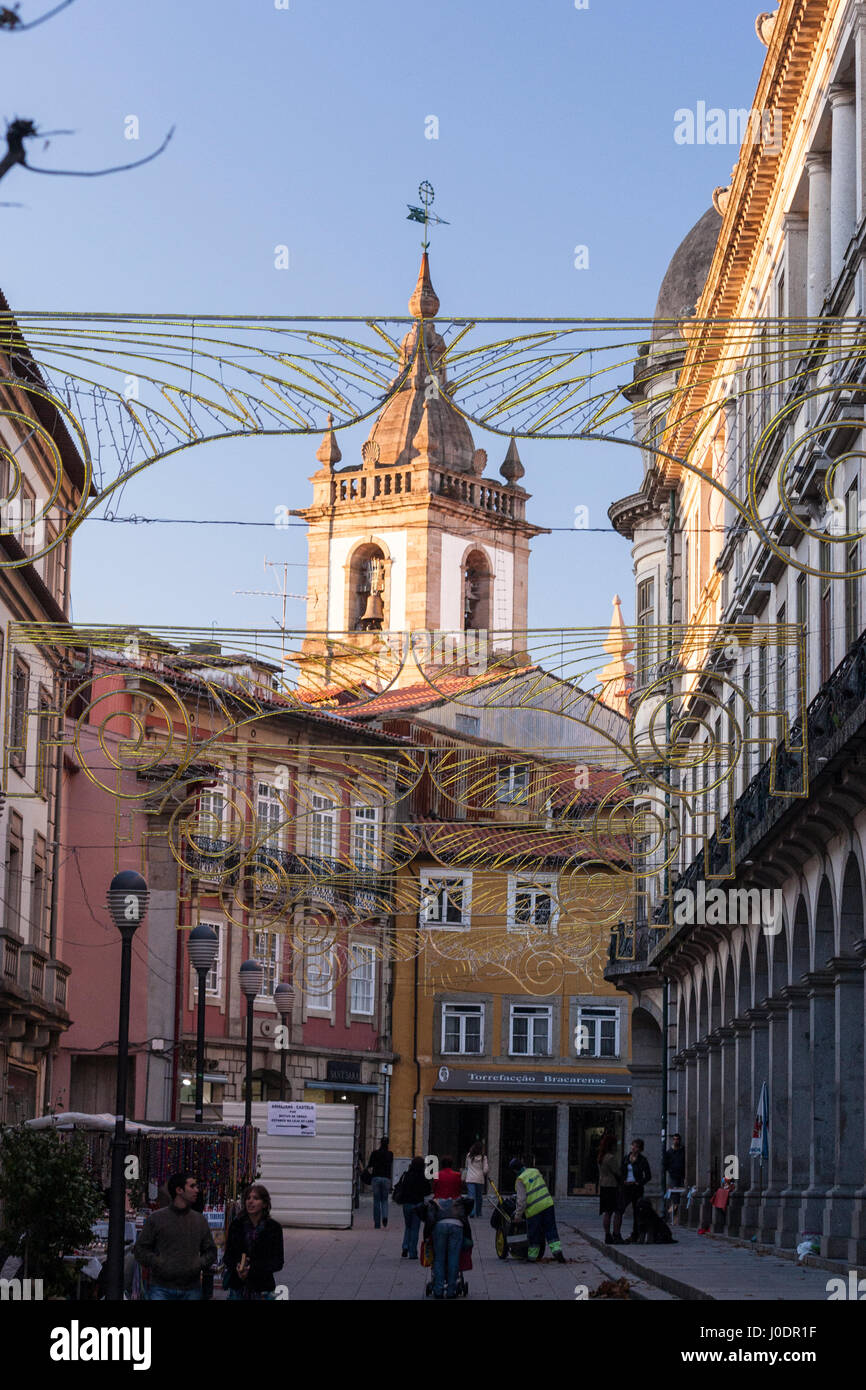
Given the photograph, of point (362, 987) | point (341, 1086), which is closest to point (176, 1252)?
point (341, 1086)

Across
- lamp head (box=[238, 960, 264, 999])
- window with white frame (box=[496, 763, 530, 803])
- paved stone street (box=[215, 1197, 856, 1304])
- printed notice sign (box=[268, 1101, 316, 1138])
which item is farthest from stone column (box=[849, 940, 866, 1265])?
printed notice sign (box=[268, 1101, 316, 1138])

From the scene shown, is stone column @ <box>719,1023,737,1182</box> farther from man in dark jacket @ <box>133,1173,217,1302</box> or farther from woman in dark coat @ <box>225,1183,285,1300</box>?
man in dark jacket @ <box>133,1173,217,1302</box>

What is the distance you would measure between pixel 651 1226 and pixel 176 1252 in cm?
1778

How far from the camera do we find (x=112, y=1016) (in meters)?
52.3

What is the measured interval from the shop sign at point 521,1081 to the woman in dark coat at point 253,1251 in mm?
50445

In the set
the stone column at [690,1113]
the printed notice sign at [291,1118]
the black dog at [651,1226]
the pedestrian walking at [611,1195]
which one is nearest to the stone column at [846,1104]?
the black dog at [651,1226]

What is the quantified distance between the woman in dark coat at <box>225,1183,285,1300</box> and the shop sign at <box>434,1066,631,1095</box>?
166 ft

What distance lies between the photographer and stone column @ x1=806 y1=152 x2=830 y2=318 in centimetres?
2955

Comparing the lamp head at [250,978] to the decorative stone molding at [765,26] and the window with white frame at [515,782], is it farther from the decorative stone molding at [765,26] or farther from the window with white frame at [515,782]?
the decorative stone molding at [765,26]

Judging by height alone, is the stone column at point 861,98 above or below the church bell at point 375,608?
below

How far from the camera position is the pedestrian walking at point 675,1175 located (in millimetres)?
41125

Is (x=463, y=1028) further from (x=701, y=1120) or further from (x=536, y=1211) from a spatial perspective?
(x=536, y=1211)
